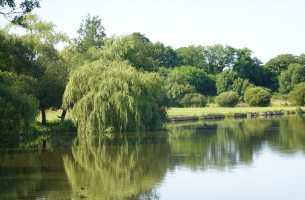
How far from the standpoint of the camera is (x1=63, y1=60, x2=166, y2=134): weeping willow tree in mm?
40000

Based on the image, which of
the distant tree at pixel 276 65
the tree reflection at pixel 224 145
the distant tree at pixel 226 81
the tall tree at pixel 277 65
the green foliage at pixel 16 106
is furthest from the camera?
the tall tree at pixel 277 65

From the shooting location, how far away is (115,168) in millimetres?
25250

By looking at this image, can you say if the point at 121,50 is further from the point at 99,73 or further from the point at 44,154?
the point at 44,154

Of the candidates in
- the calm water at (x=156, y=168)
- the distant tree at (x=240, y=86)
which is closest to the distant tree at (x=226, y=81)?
the distant tree at (x=240, y=86)

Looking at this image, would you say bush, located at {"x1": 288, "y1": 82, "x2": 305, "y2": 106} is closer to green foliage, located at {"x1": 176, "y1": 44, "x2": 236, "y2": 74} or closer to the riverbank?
the riverbank

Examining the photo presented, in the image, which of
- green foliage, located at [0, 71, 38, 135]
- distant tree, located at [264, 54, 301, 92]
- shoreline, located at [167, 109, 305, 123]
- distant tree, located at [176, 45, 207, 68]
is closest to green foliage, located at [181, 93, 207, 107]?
shoreline, located at [167, 109, 305, 123]

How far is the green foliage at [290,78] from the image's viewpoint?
10631 centimetres

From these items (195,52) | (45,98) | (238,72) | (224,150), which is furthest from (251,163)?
(195,52)

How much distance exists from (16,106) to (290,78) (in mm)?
82125

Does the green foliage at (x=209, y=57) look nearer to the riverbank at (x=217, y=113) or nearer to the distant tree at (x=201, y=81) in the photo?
the distant tree at (x=201, y=81)

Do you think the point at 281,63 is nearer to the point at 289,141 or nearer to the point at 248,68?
the point at 248,68

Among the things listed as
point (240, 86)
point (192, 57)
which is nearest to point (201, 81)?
point (240, 86)

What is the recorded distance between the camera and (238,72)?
112562 mm

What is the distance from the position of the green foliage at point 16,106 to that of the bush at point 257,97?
55.8 metres
